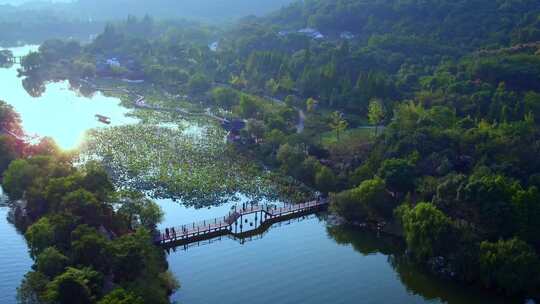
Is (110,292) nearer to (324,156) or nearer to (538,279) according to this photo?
(538,279)

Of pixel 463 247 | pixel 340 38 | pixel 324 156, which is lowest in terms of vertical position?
pixel 463 247

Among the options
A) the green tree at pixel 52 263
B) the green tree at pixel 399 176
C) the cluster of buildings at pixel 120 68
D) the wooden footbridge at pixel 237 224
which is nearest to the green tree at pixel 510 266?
the green tree at pixel 399 176

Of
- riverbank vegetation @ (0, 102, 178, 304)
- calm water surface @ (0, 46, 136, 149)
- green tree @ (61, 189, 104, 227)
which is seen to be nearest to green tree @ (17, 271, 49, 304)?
riverbank vegetation @ (0, 102, 178, 304)

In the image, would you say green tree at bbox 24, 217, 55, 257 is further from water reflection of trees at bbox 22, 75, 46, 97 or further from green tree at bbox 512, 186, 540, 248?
water reflection of trees at bbox 22, 75, 46, 97

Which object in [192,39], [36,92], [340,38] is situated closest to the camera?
[36,92]

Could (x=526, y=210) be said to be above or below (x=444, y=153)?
below

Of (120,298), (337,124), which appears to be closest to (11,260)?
(120,298)

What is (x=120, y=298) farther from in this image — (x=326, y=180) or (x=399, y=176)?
(x=399, y=176)

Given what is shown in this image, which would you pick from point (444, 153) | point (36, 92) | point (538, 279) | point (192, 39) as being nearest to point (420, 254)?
point (538, 279)
